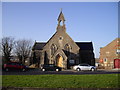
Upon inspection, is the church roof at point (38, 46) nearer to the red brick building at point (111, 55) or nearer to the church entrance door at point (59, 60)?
the church entrance door at point (59, 60)

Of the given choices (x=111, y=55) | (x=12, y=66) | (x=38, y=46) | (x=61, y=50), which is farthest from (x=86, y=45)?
(x=12, y=66)

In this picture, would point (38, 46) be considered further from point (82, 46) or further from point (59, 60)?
point (82, 46)

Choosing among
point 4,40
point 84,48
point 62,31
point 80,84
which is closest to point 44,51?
point 62,31

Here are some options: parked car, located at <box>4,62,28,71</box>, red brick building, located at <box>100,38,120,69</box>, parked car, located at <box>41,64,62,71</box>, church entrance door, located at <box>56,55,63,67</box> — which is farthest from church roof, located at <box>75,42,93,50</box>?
parked car, located at <box>4,62,28,71</box>

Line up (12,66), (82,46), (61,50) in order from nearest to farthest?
(12,66), (61,50), (82,46)

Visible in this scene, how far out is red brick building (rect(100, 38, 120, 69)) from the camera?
45.0 m

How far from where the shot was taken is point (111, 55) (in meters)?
45.7

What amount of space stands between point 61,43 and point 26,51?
16174 mm

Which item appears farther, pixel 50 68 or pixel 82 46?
pixel 82 46

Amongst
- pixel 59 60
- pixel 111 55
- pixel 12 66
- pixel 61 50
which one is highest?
pixel 61 50

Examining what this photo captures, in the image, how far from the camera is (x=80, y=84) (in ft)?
43.4

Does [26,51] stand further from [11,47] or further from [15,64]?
[15,64]

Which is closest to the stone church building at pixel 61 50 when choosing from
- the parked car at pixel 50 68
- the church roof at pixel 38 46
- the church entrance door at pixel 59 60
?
the church entrance door at pixel 59 60

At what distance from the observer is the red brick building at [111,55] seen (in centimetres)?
4503
